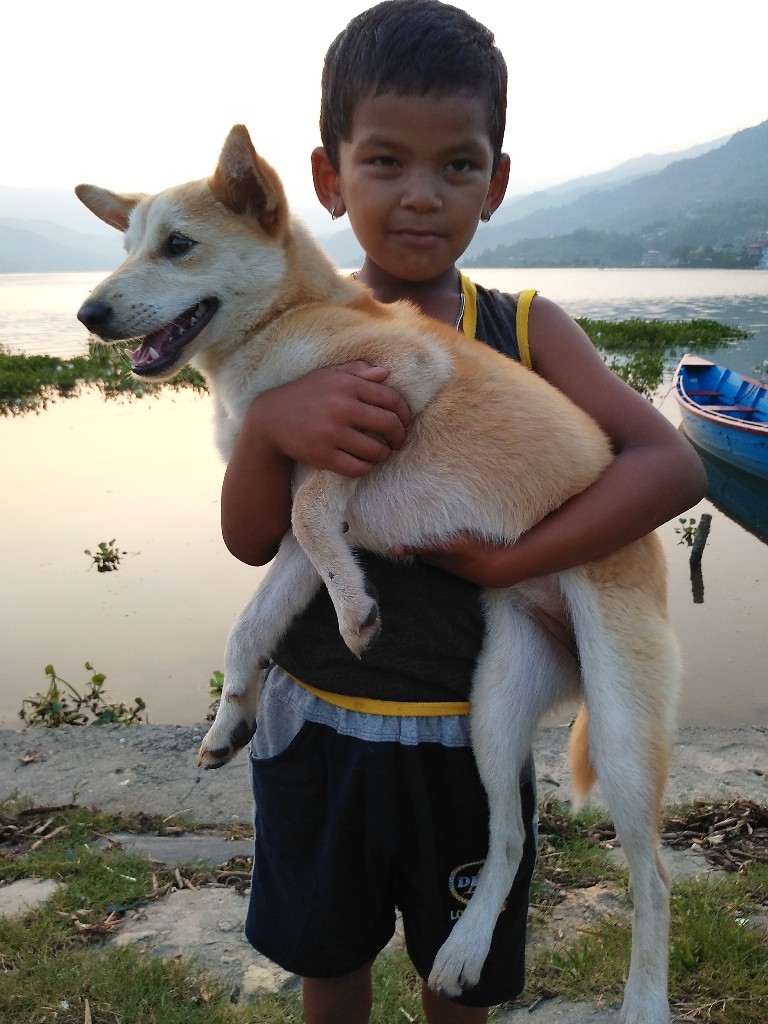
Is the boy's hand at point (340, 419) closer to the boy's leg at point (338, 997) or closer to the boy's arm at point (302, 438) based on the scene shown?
the boy's arm at point (302, 438)

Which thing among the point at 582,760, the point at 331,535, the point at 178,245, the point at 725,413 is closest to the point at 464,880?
the point at 582,760

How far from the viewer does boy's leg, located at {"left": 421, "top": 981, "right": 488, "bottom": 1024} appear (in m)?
2.01

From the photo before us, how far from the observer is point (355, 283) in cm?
227

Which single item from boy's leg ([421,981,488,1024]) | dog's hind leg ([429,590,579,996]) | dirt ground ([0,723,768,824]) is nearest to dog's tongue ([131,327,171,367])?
dog's hind leg ([429,590,579,996])

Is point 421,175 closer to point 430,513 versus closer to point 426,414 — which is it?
point 426,414

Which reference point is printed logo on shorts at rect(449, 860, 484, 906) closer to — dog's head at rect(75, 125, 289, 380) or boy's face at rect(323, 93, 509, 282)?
dog's head at rect(75, 125, 289, 380)

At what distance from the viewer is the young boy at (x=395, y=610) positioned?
1.83 meters

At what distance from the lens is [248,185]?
215 cm

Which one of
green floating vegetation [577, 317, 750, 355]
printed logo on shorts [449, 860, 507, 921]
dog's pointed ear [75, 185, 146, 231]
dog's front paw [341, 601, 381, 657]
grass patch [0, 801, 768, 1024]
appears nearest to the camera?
dog's front paw [341, 601, 381, 657]

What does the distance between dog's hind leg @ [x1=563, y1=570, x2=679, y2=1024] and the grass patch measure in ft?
2.79

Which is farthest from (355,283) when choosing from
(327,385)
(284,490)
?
(284,490)

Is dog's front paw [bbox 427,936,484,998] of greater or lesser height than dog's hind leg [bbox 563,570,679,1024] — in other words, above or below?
below

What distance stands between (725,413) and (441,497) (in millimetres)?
13883

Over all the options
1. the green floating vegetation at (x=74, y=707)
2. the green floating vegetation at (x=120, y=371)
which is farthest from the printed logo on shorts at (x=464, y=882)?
the green floating vegetation at (x=120, y=371)
